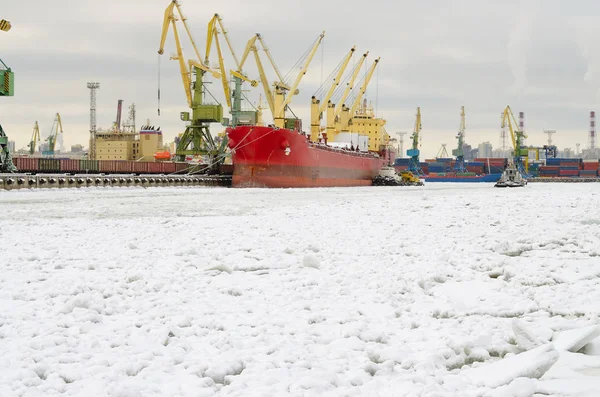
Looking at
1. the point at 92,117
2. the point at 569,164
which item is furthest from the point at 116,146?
the point at 569,164

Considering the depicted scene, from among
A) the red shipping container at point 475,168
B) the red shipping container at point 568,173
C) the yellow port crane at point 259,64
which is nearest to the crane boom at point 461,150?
the red shipping container at point 475,168

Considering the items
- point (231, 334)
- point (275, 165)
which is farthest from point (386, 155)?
point (231, 334)

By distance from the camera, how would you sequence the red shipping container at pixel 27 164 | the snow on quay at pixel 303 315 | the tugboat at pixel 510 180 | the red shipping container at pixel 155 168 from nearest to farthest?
the snow on quay at pixel 303 315, the red shipping container at pixel 27 164, the red shipping container at pixel 155 168, the tugboat at pixel 510 180

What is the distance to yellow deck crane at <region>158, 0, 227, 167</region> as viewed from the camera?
71562 millimetres

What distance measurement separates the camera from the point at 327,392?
16.3 ft

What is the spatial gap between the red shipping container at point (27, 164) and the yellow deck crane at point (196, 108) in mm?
20954

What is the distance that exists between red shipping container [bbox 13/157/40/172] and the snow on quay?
142 feet

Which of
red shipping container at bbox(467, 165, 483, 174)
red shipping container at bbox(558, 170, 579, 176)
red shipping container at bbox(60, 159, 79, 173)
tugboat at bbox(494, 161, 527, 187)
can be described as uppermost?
→ red shipping container at bbox(467, 165, 483, 174)

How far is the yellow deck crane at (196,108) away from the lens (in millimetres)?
71562

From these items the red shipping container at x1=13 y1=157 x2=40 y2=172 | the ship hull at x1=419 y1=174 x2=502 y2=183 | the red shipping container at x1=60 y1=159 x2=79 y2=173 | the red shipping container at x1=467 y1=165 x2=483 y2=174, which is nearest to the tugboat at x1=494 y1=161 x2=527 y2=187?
the red shipping container at x1=60 y1=159 x2=79 y2=173

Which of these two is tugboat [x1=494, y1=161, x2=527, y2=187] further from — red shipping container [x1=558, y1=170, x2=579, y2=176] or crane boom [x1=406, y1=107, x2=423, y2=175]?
red shipping container [x1=558, y1=170, x2=579, y2=176]

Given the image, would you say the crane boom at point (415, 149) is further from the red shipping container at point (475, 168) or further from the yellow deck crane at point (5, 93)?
the yellow deck crane at point (5, 93)

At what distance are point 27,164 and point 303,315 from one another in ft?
176

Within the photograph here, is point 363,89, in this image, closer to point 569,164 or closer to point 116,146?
point 116,146
